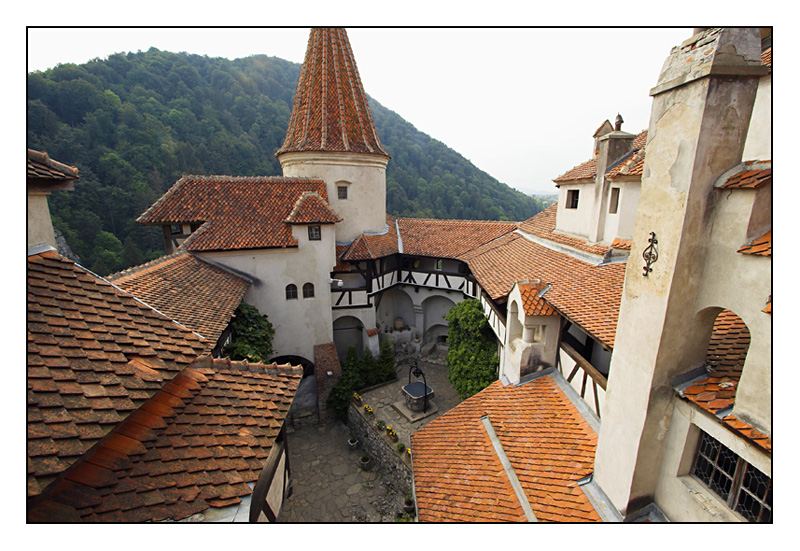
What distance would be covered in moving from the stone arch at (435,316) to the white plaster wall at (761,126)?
1467 cm

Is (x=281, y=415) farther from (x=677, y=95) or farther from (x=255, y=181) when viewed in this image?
(x=255, y=181)

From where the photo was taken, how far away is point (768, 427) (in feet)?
11.2

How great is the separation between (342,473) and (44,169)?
11.7m

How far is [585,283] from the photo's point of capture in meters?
8.07

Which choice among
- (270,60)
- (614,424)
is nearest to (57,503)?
(614,424)

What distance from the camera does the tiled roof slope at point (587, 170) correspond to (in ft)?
33.2

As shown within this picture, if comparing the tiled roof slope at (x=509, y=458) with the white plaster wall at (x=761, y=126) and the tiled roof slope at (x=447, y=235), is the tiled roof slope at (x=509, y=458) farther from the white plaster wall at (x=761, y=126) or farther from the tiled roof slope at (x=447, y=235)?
the tiled roof slope at (x=447, y=235)

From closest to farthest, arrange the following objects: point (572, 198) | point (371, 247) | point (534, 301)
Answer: point (534, 301) → point (572, 198) → point (371, 247)

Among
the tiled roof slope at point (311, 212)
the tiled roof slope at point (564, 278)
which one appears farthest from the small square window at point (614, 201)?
the tiled roof slope at point (311, 212)

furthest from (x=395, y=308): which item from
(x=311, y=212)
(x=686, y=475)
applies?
(x=686, y=475)

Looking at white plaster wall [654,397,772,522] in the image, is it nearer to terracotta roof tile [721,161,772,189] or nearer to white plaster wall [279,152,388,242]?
terracotta roof tile [721,161,772,189]

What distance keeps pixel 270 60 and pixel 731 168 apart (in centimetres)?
8363

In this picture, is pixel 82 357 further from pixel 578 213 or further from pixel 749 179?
pixel 578 213

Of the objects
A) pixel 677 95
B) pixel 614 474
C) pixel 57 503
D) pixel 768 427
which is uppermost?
pixel 677 95
